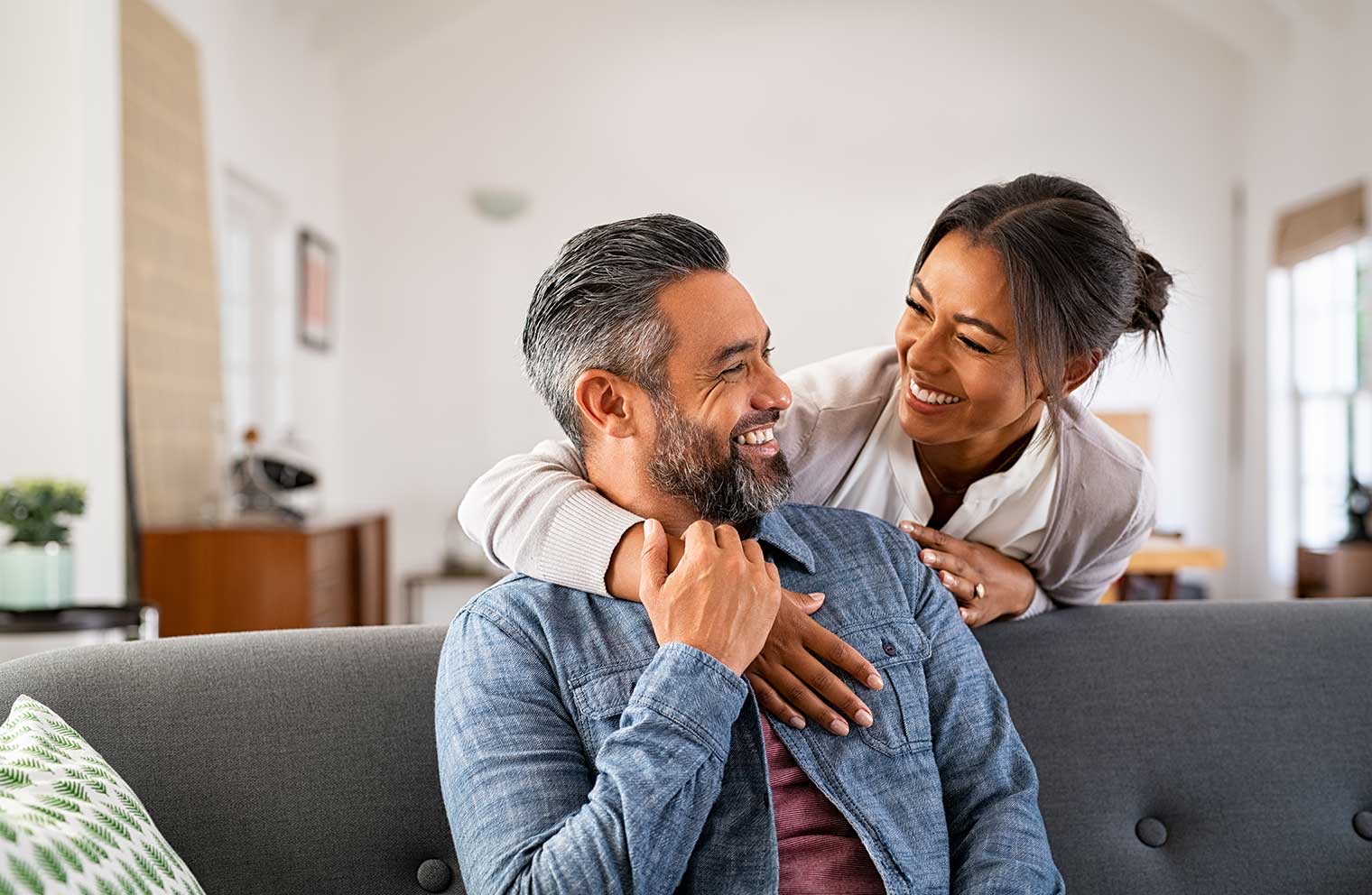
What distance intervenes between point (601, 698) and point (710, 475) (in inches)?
11.1

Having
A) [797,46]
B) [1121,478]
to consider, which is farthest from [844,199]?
[1121,478]

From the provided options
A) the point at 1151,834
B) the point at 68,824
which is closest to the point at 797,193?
the point at 1151,834

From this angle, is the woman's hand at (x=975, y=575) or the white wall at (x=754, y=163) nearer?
the woman's hand at (x=975, y=575)

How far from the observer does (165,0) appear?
171 inches

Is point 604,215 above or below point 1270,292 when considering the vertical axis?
above

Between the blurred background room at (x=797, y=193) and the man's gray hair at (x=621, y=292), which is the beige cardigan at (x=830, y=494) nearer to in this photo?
the man's gray hair at (x=621, y=292)

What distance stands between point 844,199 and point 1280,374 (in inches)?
94.5

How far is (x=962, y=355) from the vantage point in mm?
1582

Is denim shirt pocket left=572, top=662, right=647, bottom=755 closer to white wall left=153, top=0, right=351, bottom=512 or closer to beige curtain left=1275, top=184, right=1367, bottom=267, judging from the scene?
white wall left=153, top=0, right=351, bottom=512

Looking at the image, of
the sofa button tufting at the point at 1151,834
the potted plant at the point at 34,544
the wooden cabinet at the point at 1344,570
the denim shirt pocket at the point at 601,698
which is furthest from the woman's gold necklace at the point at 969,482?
the wooden cabinet at the point at 1344,570

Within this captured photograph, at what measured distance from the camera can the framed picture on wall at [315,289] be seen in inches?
234

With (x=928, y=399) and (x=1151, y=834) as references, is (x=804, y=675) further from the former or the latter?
(x=1151, y=834)

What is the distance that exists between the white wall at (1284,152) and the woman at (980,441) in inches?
187

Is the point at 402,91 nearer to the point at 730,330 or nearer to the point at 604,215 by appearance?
the point at 604,215
